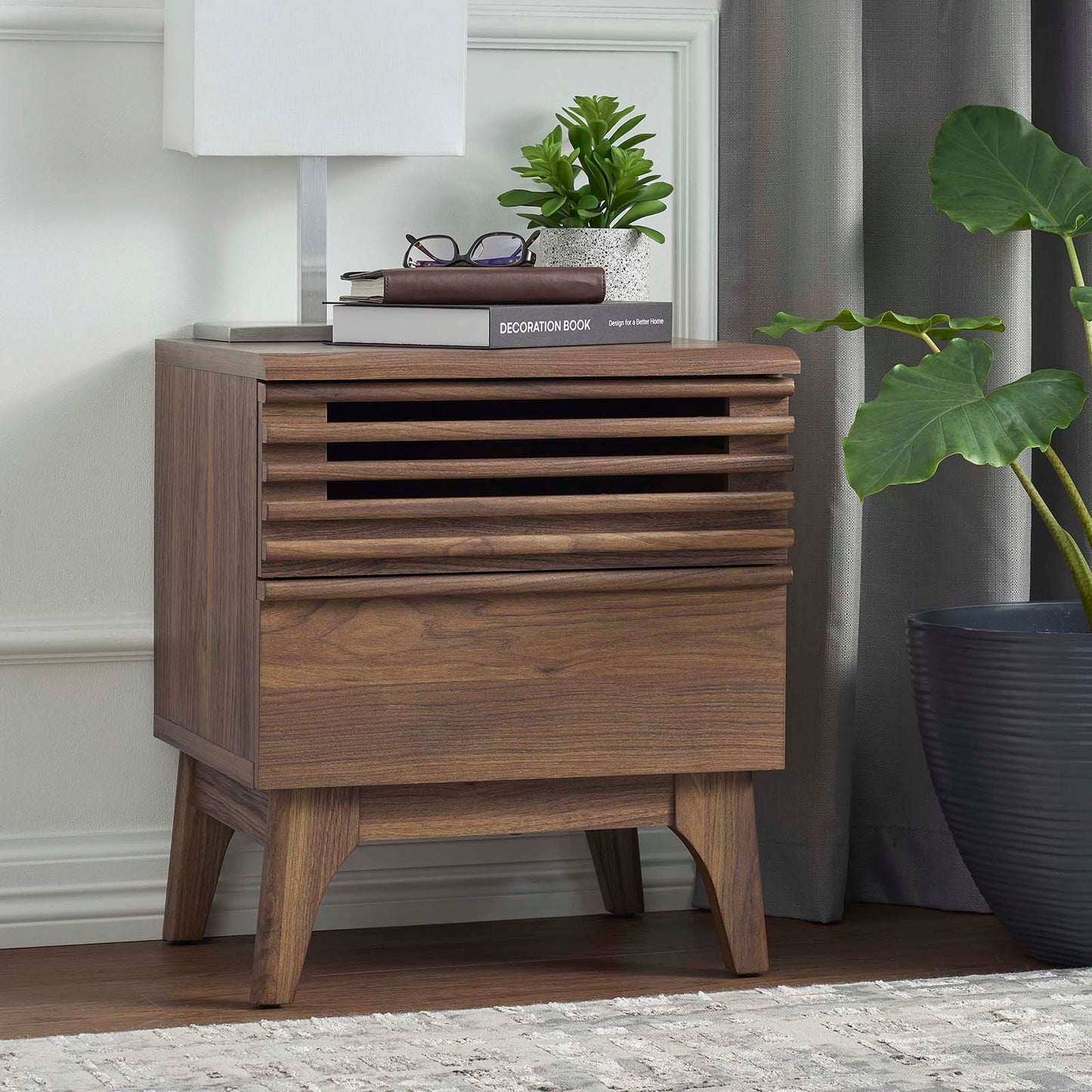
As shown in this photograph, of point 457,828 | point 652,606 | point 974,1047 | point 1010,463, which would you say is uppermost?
point 1010,463

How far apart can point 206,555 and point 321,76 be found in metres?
0.48

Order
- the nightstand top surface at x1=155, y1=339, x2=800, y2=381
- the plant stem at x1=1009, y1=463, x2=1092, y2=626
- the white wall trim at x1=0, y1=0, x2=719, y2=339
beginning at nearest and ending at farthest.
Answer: the nightstand top surface at x1=155, y1=339, x2=800, y2=381, the plant stem at x1=1009, y1=463, x2=1092, y2=626, the white wall trim at x1=0, y1=0, x2=719, y2=339

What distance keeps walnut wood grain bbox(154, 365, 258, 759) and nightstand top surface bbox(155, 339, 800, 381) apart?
37 mm

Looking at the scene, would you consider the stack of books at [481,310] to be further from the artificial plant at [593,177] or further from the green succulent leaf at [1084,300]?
the green succulent leaf at [1084,300]

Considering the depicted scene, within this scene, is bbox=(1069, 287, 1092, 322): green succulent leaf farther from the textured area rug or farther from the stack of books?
the textured area rug

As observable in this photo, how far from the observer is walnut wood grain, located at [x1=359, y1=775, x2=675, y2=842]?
1.62 metres

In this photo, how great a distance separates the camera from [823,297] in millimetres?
1952

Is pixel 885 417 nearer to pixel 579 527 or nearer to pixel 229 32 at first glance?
pixel 579 527

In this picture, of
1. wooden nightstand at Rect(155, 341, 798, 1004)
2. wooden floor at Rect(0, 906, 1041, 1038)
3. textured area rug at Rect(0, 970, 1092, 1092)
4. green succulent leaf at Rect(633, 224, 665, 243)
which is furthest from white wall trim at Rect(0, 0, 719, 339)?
textured area rug at Rect(0, 970, 1092, 1092)

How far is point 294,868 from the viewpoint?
1.58m

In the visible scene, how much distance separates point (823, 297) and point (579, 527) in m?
0.51

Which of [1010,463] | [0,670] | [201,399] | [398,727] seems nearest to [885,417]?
[1010,463]

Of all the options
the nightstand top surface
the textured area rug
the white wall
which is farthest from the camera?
the white wall

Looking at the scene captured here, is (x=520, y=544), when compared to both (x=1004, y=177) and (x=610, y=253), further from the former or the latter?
(x=1004, y=177)
